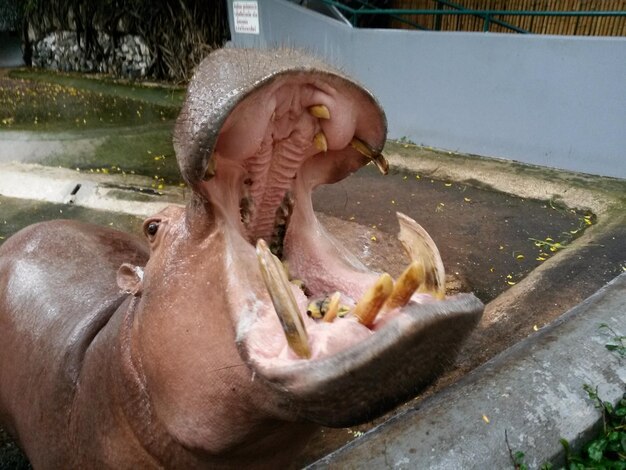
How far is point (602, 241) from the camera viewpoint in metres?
3.55

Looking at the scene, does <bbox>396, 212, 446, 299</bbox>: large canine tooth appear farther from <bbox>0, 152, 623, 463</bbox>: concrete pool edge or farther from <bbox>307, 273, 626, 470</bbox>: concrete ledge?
<bbox>0, 152, 623, 463</bbox>: concrete pool edge

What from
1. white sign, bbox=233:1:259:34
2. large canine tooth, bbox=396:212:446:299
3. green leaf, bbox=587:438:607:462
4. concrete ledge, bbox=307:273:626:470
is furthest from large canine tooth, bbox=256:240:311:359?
white sign, bbox=233:1:259:34

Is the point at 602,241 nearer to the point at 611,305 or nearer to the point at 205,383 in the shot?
the point at 611,305

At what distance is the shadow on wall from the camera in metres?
13.3

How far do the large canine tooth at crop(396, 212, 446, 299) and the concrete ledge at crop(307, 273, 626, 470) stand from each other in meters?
0.47

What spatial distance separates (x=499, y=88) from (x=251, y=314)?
16.7ft

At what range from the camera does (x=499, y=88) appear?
5.60m

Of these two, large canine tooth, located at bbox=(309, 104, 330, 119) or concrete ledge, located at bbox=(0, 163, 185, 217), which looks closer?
large canine tooth, located at bbox=(309, 104, 330, 119)

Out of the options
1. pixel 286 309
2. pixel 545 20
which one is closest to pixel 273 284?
pixel 286 309

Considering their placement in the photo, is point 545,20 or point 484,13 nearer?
point 484,13

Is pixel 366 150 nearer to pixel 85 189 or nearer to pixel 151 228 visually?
pixel 151 228

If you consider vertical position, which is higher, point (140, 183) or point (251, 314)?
point (251, 314)

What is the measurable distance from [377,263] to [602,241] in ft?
4.63

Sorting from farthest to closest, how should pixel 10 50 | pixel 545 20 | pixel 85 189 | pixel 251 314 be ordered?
1. pixel 10 50
2. pixel 545 20
3. pixel 85 189
4. pixel 251 314
